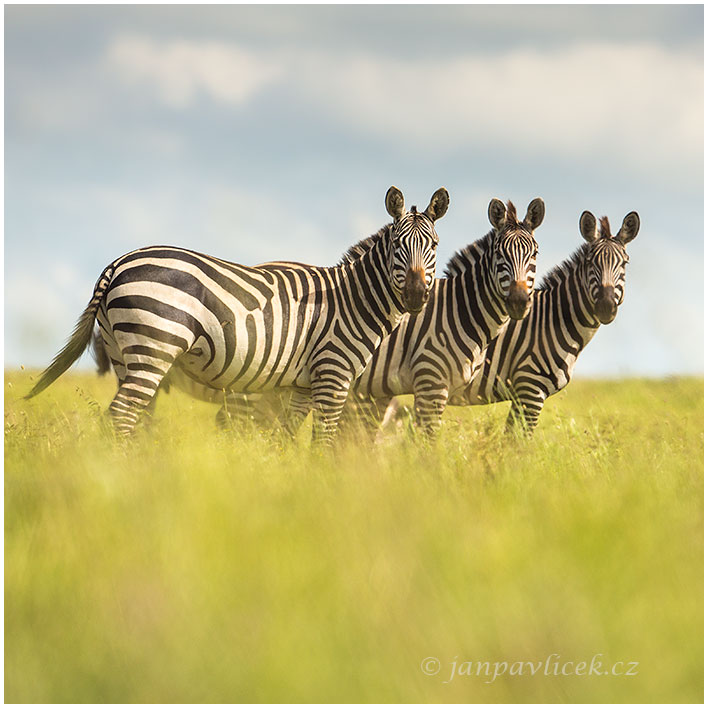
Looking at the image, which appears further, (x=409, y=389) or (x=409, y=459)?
(x=409, y=389)

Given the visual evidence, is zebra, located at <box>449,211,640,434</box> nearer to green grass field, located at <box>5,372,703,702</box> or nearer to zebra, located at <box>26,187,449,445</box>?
zebra, located at <box>26,187,449,445</box>

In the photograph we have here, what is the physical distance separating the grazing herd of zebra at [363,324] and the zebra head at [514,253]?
0.6 inches

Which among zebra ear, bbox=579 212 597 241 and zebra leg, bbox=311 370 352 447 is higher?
zebra ear, bbox=579 212 597 241

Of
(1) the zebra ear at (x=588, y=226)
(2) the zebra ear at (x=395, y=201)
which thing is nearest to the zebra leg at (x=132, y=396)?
(2) the zebra ear at (x=395, y=201)

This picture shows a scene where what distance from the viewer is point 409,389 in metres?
8.57

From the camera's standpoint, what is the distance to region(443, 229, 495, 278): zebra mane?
8.62m

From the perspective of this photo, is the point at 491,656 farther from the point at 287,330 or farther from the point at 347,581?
the point at 287,330

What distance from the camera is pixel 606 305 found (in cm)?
830

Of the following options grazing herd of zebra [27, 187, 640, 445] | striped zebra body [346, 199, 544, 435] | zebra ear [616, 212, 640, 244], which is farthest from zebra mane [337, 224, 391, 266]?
zebra ear [616, 212, 640, 244]

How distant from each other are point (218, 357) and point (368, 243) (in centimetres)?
246

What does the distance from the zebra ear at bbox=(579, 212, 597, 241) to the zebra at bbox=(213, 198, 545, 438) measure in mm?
723

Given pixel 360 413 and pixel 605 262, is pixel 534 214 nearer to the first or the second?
pixel 605 262

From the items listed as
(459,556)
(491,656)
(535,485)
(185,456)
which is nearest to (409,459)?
(535,485)

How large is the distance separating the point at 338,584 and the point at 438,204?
5248 millimetres
